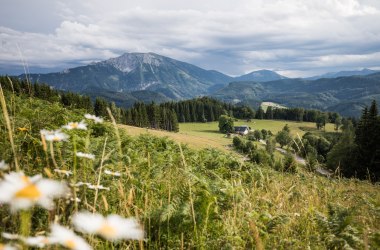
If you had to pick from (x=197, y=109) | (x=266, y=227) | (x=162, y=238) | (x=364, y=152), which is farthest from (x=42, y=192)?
(x=197, y=109)

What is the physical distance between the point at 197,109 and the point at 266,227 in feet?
560

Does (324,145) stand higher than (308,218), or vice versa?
(308,218)

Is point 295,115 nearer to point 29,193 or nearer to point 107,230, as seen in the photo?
point 107,230

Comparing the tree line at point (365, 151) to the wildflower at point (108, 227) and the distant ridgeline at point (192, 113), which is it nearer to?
the wildflower at point (108, 227)

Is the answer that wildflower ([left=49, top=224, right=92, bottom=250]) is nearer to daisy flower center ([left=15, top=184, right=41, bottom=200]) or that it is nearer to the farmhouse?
daisy flower center ([left=15, top=184, right=41, bottom=200])

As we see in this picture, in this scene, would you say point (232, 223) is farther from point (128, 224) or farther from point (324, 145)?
point (324, 145)

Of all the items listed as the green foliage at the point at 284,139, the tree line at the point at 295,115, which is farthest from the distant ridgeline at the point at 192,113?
the green foliage at the point at 284,139

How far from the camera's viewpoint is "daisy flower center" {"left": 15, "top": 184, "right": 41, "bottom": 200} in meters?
1.12

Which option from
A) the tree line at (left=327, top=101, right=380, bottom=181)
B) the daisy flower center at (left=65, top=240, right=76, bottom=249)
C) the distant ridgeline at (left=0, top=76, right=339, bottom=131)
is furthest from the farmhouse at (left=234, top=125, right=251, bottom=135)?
the daisy flower center at (left=65, top=240, right=76, bottom=249)

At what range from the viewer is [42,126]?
6.97 meters

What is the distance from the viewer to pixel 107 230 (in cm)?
117

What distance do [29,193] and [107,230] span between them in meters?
0.32

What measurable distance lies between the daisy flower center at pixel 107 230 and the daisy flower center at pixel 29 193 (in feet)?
0.87

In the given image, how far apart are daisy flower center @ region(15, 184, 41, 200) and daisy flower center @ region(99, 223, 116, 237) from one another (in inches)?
10.5
